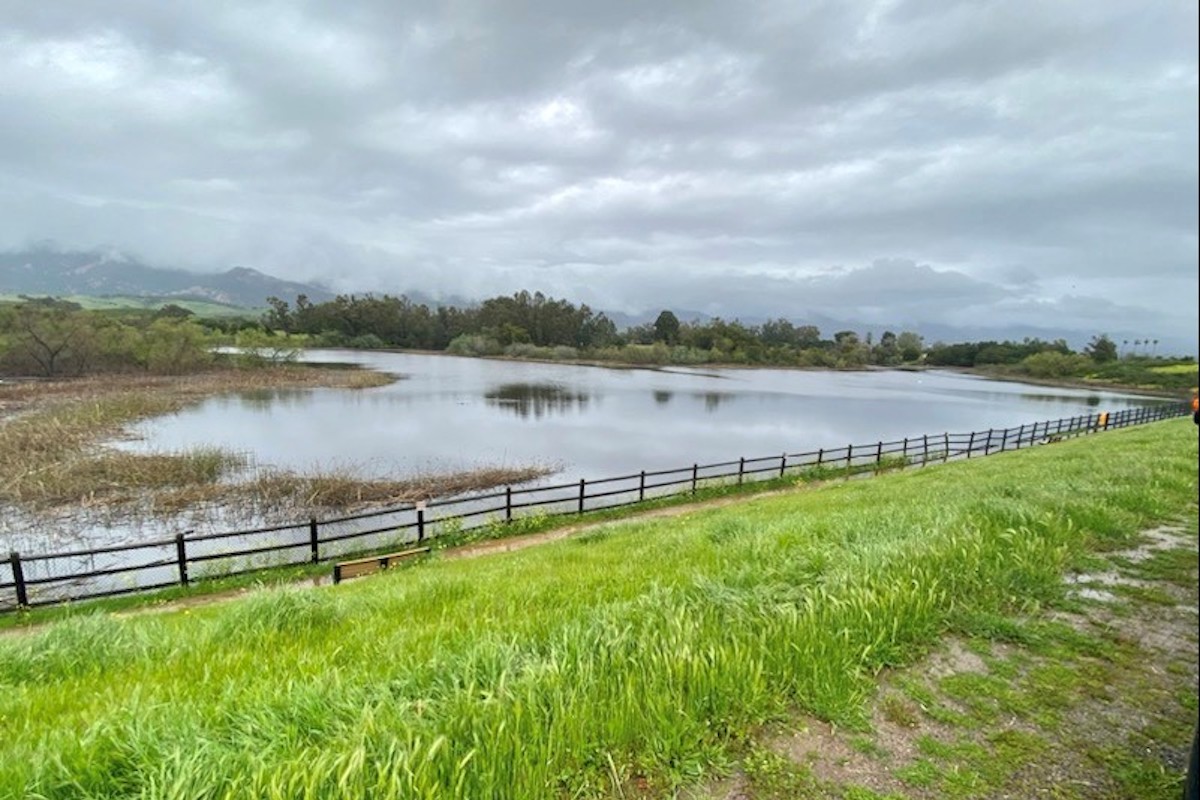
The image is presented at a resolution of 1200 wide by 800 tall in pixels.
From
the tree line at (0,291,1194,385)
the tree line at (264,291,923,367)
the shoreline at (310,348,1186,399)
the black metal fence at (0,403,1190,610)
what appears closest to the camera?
the black metal fence at (0,403,1190,610)

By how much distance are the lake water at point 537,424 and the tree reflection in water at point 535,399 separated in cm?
12

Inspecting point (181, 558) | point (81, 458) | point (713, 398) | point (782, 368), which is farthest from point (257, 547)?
point (782, 368)

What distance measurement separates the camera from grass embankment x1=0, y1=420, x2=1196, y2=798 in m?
2.29

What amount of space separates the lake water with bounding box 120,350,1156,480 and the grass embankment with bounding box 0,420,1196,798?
65.7 ft

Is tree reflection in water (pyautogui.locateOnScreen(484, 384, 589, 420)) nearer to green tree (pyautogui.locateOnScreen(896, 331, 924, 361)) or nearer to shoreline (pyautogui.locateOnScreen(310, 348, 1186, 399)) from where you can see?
shoreline (pyautogui.locateOnScreen(310, 348, 1186, 399))

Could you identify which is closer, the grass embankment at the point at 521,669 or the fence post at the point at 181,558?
the grass embankment at the point at 521,669

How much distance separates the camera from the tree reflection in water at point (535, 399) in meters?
45.2

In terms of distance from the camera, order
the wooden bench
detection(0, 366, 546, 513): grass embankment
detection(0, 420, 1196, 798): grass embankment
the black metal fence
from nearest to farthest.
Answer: detection(0, 420, 1196, 798): grass embankment < the wooden bench < the black metal fence < detection(0, 366, 546, 513): grass embankment

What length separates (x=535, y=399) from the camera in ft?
173

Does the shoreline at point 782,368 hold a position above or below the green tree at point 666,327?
below

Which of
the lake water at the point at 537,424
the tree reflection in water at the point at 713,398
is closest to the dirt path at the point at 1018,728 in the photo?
the lake water at the point at 537,424

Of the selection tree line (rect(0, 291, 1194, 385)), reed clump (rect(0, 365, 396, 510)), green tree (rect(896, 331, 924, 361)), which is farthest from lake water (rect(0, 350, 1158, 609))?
green tree (rect(896, 331, 924, 361))

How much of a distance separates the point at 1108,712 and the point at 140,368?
186 ft

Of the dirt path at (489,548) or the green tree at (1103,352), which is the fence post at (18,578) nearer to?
the dirt path at (489,548)
